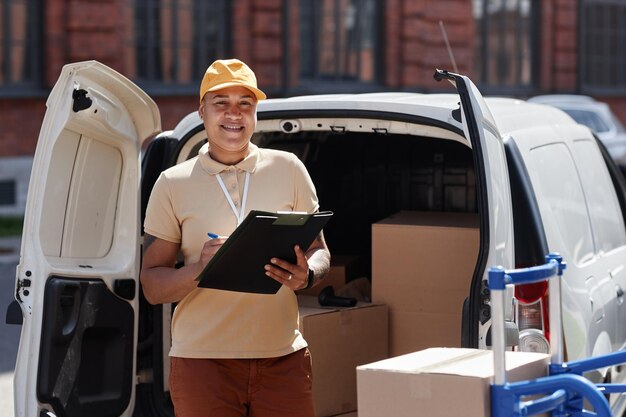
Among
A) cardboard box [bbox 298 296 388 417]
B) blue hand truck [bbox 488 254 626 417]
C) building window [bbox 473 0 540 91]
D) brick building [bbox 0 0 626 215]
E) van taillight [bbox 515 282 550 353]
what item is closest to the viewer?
blue hand truck [bbox 488 254 626 417]

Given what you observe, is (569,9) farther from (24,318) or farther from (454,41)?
(24,318)

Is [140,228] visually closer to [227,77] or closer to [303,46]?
[227,77]

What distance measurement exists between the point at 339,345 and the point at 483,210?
131cm

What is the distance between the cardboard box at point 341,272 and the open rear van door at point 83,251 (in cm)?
123

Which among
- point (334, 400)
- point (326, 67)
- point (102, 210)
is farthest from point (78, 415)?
point (326, 67)

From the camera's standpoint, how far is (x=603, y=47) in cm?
2784

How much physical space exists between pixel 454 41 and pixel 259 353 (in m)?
20.3

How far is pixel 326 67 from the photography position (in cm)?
2192

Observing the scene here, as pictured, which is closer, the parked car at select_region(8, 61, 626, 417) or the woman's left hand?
the woman's left hand

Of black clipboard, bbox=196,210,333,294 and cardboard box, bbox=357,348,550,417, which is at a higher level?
black clipboard, bbox=196,210,333,294

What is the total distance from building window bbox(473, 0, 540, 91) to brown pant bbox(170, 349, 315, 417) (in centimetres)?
2119

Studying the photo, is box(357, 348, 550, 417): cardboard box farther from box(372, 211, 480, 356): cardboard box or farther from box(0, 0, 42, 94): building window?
box(0, 0, 42, 94): building window

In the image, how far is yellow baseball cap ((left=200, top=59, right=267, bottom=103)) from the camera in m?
4.02

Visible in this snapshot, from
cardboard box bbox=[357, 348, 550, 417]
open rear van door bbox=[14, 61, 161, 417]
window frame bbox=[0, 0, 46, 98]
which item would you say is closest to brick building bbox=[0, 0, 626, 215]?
window frame bbox=[0, 0, 46, 98]
